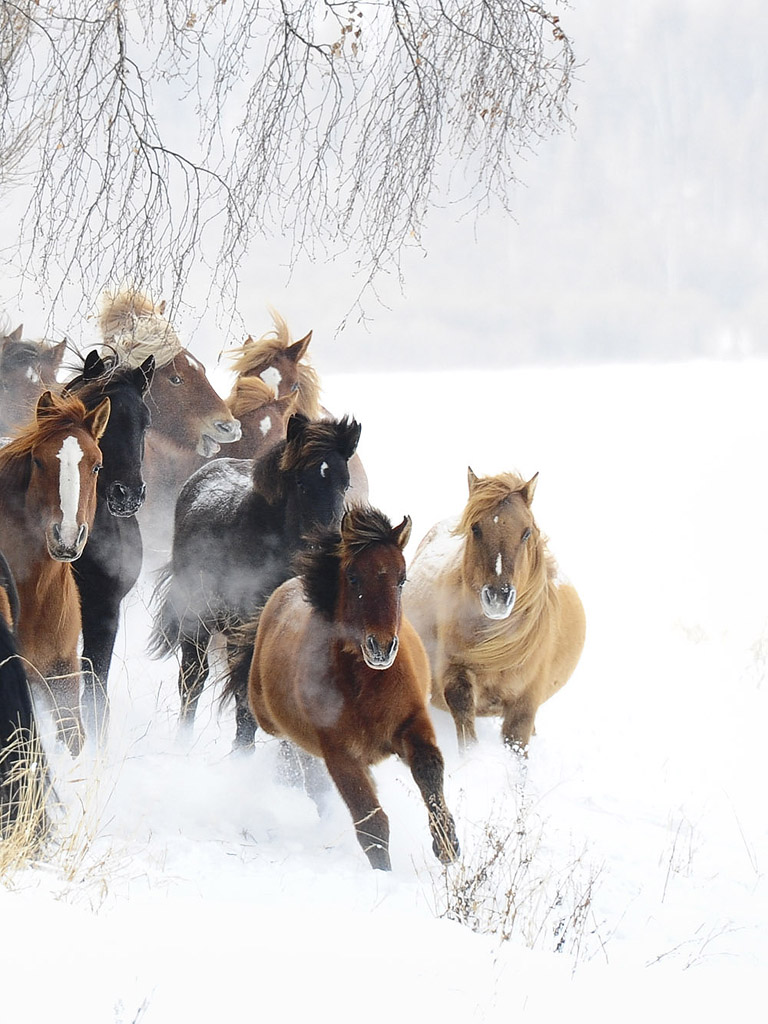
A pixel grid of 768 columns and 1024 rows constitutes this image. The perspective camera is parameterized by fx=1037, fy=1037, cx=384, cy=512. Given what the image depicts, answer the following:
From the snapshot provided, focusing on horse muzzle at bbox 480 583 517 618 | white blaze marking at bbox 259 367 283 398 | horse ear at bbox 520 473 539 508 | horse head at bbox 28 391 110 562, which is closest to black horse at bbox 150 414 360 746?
horse muzzle at bbox 480 583 517 618

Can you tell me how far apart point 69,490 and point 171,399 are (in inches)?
121

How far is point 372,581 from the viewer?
4320 millimetres

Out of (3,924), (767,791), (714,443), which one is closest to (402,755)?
(3,924)

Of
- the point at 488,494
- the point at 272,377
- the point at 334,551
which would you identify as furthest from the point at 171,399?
the point at 334,551

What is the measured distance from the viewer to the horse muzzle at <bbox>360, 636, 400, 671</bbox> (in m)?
4.13

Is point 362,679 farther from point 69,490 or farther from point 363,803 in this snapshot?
point 69,490

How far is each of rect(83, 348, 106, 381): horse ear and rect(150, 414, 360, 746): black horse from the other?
1020 millimetres

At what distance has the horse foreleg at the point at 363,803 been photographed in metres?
4.18

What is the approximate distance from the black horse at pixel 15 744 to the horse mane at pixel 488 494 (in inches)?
115

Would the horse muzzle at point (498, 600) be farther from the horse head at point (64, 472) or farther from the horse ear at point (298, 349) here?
the horse ear at point (298, 349)

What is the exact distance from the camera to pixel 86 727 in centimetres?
548

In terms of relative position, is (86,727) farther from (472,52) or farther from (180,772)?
(472,52)

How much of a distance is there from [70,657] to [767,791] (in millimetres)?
4728

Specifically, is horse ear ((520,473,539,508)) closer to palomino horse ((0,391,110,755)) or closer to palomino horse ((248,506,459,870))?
palomino horse ((248,506,459,870))
